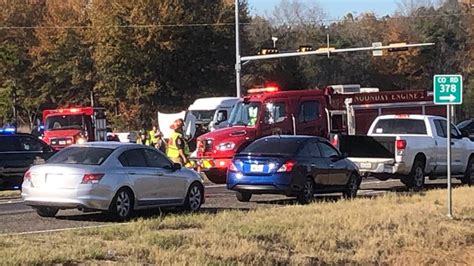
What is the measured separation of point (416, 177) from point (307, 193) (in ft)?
16.8

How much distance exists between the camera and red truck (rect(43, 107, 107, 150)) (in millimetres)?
37906

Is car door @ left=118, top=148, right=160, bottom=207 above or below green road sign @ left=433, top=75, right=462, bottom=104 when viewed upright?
below

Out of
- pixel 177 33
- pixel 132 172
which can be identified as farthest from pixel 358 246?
pixel 177 33

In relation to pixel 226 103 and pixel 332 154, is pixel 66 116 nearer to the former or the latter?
pixel 226 103

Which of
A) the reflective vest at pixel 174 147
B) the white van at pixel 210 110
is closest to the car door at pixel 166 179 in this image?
the reflective vest at pixel 174 147

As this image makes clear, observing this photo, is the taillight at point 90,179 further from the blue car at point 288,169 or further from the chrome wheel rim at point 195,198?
the blue car at point 288,169

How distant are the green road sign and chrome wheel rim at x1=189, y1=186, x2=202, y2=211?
514 cm

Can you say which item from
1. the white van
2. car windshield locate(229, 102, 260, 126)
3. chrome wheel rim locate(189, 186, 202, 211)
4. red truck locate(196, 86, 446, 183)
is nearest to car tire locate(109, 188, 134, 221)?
chrome wheel rim locate(189, 186, 202, 211)

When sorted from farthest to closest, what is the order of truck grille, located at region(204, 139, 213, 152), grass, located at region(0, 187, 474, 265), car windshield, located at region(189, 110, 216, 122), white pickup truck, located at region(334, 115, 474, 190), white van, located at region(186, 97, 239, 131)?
car windshield, located at region(189, 110, 216, 122) → white van, located at region(186, 97, 239, 131) → truck grille, located at region(204, 139, 213, 152) → white pickup truck, located at region(334, 115, 474, 190) → grass, located at region(0, 187, 474, 265)

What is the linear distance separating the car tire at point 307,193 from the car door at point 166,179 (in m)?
3.00

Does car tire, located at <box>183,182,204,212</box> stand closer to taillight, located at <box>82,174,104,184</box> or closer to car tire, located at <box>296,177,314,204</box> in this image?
car tire, located at <box>296,177,314,204</box>

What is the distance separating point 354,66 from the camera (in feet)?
300

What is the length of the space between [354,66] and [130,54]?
106 feet

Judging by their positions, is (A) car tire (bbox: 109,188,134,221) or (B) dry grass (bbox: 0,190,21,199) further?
(B) dry grass (bbox: 0,190,21,199)
